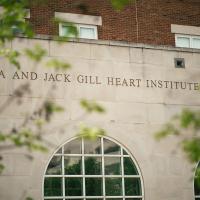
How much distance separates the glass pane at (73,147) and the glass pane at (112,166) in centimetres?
90

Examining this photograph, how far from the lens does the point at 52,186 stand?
14.2m

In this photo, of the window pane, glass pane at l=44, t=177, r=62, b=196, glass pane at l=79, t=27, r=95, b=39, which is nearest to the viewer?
glass pane at l=44, t=177, r=62, b=196

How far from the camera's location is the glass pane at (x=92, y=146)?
14898 millimetres

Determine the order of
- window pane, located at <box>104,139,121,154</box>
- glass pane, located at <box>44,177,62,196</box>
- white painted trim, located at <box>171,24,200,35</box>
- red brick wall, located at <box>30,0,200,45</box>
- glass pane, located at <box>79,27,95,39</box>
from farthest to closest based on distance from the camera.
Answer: white painted trim, located at <box>171,24,200,35</box>
glass pane, located at <box>79,27,95,39</box>
red brick wall, located at <box>30,0,200,45</box>
window pane, located at <box>104,139,121,154</box>
glass pane, located at <box>44,177,62,196</box>

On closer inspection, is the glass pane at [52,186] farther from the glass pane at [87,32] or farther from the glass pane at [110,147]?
the glass pane at [87,32]

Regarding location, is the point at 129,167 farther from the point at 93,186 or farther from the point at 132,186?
the point at 93,186

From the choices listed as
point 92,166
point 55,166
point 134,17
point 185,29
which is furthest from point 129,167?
point 185,29

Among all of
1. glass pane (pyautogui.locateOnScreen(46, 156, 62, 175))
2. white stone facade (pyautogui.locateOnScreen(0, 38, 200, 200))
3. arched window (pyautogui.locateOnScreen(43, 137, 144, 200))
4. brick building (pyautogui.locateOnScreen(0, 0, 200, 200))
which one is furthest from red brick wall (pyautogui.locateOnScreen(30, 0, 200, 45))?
glass pane (pyautogui.locateOnScreen(46, 156, 62, 175))

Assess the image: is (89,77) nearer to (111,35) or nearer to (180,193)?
(111,35)

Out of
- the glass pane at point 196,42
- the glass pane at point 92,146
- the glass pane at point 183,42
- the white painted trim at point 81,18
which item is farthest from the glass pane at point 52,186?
the glass pane at point 196,42

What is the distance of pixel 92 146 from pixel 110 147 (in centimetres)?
58

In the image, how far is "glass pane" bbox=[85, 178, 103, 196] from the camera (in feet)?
47.6

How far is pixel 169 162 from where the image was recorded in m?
15.6

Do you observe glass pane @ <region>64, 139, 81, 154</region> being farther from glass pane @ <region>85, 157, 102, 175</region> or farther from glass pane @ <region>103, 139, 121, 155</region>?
glass pane @ <region>103, 139, 121, 155</region>
